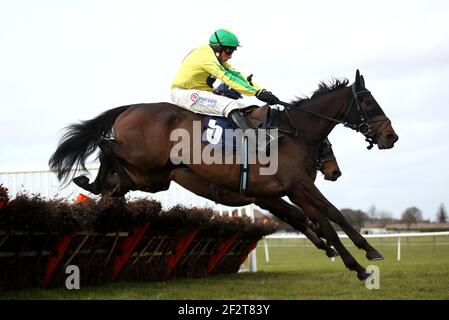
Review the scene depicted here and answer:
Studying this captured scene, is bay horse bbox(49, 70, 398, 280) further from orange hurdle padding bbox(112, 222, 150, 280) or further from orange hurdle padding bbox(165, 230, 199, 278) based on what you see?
orange hurdle padding bbox(165, 230, 199, 278)

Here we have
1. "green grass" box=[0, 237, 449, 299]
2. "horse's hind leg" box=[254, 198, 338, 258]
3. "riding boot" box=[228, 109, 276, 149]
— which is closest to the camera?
"riding boot" box=[228, 109, 276, 149]

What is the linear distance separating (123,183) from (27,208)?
1.01 meters

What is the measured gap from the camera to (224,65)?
7.73 m

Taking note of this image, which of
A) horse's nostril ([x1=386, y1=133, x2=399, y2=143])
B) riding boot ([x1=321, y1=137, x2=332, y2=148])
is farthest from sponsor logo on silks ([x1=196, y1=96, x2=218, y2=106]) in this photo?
riding boot ([x1=321, y1=137, x2=332, y2=148])

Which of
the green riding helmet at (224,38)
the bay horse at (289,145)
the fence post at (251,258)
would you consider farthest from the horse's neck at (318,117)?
the fence post at (251,258)

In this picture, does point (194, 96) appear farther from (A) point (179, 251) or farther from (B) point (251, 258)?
(B) point (251, 258)

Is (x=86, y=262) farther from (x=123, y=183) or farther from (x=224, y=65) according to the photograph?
(x=224, y=65)

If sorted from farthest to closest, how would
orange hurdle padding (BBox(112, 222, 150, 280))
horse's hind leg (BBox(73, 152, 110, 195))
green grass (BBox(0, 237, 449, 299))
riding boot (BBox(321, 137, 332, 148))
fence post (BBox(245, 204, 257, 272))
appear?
1. fence post (BBox(245, 204, 257, 272))
2. orange hurdle padding (BBox(112, 222, 150, 280))
3. riding boot (BBox(321, 137, 332, 148))
4. green grass (BBox(0, 237, 449, 299))
5. horse's hind leg (BBox(73, 152, 110, 195))

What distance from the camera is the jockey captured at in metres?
7.39

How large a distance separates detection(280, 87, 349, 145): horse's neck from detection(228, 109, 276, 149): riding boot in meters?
0.32

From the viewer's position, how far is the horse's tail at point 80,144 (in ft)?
26.4

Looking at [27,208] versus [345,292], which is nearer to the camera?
[27,208]

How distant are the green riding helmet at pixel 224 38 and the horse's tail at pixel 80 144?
1306mm
